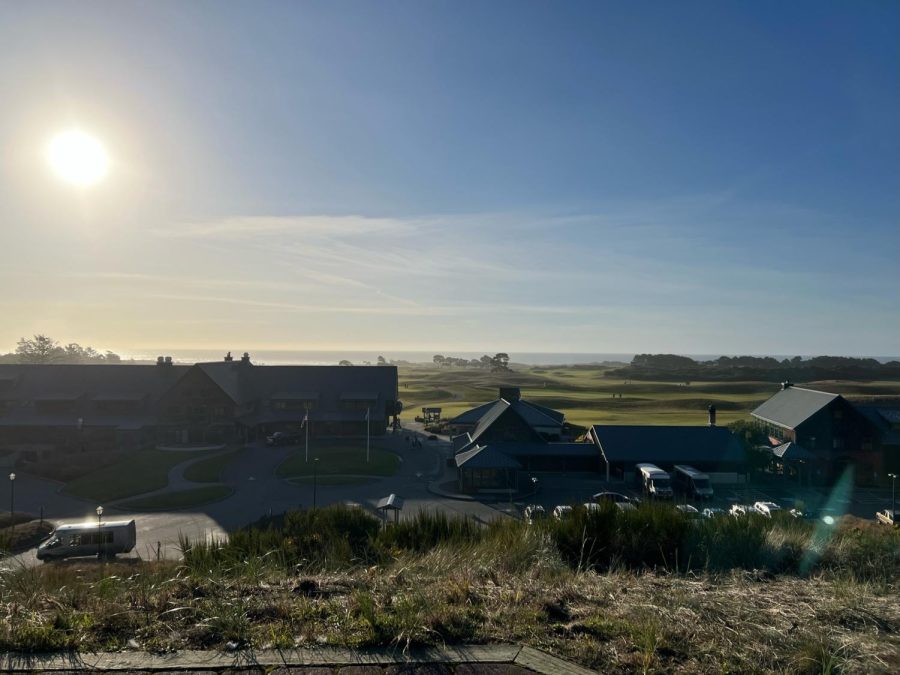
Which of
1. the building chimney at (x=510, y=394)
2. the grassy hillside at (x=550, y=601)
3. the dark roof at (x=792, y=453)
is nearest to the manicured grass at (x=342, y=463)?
the building chimney at (x=510, y=394)

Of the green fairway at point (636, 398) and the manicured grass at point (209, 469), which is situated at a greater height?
the green fairway at point (636, 398)

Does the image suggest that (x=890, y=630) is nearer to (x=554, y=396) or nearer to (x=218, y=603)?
(x=218, y=603)

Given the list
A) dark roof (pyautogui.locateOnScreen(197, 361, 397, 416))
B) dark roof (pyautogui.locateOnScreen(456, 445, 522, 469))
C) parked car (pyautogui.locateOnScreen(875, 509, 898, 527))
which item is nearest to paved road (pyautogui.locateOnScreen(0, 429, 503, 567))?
dark roof (pyautogui.locateOnScreen(456, 445, 522, 469))

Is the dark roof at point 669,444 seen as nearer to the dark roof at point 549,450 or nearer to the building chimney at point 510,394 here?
the dark roof at point 549,450

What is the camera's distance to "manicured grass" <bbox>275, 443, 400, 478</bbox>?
34094 mm

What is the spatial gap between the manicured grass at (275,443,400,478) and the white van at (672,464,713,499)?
17282 millimetres

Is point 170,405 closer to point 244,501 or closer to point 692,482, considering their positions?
point 244,501

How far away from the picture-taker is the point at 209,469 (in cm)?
3384

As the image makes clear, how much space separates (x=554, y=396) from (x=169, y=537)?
64.6 meters

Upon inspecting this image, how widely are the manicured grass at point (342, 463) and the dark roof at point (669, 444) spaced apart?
1416 centimetres

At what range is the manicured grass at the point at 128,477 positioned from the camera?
95.7 feet

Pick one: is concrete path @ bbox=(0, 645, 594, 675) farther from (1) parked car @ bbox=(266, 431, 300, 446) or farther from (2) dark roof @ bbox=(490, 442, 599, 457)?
(1) parked car @ bbox=(266, 431, 300, 446)

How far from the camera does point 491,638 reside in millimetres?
4133

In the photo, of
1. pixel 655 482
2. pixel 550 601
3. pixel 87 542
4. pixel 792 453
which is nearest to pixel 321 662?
pixel 550 601
